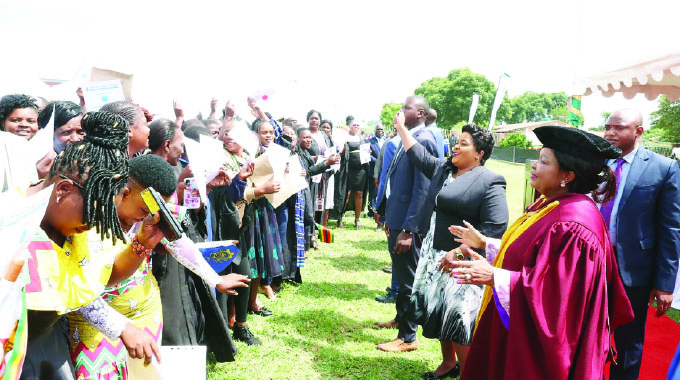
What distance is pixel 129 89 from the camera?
4.53m

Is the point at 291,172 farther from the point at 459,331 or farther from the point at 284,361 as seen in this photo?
the point at 459,331

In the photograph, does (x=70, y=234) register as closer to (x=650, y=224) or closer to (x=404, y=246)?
(x=404, y=246)

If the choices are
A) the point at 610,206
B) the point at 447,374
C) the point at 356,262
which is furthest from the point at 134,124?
the point at 356,262

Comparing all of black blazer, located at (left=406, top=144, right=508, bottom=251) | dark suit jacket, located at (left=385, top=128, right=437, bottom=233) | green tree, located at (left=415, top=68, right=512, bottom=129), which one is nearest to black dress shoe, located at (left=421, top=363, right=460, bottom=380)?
black blazer, located at (left=406, top=144, right=508, bottom=251)

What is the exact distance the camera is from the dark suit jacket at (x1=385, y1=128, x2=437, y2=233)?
461 centimetres

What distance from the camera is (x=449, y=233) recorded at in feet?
12.5

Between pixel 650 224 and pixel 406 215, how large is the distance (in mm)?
1955

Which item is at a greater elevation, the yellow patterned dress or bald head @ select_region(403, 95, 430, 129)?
bald head @ select_region(403, 95, 430, 129)

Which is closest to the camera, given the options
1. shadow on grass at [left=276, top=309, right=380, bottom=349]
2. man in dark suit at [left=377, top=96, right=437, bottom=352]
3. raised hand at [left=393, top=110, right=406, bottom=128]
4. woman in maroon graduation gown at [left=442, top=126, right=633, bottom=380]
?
woman in maroon graduation gown at [left=442, top=126, right=633, bottom=380]

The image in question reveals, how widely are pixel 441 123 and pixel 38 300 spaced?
231ft

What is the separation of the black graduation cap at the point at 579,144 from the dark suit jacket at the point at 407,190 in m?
2.10

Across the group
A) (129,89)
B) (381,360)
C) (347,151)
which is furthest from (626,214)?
(347,151)

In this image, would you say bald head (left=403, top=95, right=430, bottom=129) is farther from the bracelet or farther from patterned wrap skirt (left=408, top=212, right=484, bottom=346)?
the bracelet

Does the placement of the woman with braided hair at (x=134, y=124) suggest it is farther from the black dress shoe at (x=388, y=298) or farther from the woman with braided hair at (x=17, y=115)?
the black dress shoe at (x=388, y=298)
